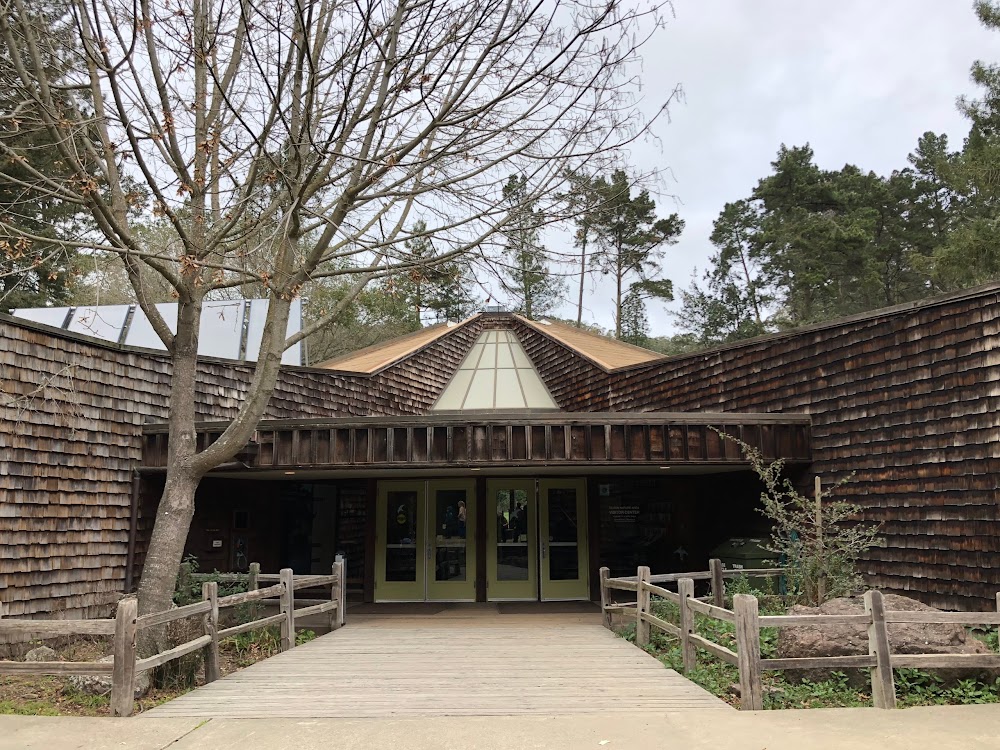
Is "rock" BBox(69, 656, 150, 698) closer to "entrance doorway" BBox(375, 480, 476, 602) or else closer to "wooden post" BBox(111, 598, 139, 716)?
"wooden post" BBox(111, 598, 139, 716)

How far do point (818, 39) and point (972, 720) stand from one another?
7821mm

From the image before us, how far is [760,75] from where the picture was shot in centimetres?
880

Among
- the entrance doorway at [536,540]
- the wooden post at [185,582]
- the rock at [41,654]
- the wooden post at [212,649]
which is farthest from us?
the entrance doorway at [536,540]

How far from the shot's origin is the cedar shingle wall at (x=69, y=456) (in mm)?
8367

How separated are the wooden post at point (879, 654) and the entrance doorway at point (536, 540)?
768cm

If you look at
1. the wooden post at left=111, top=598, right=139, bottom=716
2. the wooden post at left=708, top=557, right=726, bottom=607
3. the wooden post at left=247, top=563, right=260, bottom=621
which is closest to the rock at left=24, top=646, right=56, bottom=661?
the wooden post at left=247, top=563, right=260, bottom=621

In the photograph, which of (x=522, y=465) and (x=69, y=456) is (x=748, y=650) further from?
(x=69, y=456)

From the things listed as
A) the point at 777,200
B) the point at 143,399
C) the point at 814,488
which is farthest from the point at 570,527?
the point at 777,200

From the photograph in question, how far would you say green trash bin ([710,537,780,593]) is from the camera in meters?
10.5

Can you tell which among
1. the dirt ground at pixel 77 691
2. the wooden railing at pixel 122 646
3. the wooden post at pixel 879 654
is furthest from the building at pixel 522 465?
the wooden railing at pixel 122 646

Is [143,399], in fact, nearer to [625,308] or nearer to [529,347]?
[529,347]

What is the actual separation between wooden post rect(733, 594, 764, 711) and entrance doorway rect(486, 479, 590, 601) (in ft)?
24.9

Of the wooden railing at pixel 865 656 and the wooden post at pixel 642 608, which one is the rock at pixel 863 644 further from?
the wooden post at pixel 642 608

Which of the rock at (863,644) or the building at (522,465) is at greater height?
the building at (522,465)
